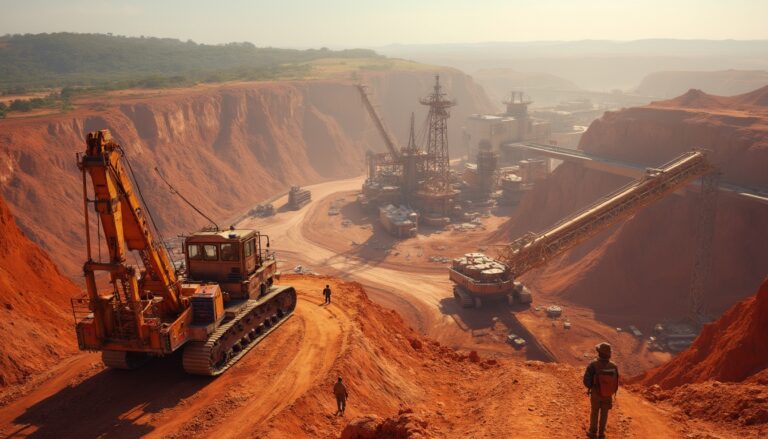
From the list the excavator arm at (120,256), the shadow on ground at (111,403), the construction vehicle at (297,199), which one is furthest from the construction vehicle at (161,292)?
the construction vehicle at (297,199)

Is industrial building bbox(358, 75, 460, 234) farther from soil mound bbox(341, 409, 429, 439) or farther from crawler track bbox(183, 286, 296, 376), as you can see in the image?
soil mound bbox(341, 409, 429, 439)

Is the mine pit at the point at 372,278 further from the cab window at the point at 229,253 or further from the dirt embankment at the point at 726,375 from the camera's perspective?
the cab window at the point at 229,253

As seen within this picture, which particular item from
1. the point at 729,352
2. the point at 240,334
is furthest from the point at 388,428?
the point at 729,352

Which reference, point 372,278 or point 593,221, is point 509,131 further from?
point 593,221

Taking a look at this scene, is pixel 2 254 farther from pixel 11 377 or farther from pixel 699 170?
pixel 699 170

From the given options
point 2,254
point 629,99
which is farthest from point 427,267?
point 629,99

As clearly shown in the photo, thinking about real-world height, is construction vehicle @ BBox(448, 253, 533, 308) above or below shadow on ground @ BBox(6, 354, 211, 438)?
below

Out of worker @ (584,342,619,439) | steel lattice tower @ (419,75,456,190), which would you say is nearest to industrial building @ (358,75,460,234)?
steel lattice tower @ (419,75,456,190)
